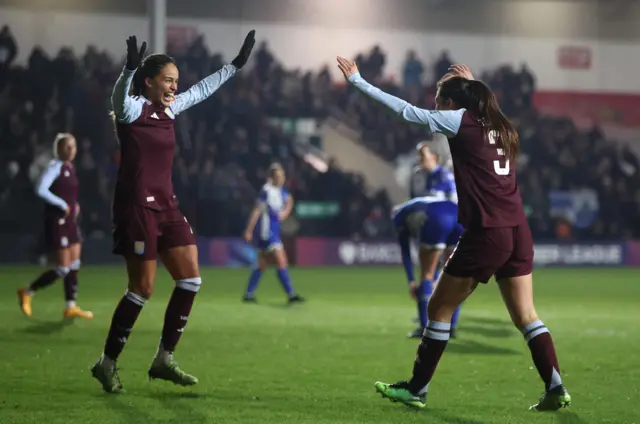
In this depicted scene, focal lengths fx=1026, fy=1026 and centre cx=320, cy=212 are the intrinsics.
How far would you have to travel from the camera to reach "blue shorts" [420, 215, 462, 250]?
33.8 ft

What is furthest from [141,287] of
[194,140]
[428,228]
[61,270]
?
[194,140]

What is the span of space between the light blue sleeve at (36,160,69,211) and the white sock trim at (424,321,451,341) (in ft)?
21.7

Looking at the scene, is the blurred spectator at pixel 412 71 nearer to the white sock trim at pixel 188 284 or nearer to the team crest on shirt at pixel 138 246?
the white sock trim at pixel 188 284

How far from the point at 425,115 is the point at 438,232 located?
4.38m

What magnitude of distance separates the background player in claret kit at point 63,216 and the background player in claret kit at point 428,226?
394 centimetres

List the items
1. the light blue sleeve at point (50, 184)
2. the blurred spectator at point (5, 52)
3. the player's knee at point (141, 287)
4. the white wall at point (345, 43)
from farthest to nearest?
1. the white wall at point (345, 43)
2. the blurred spectator at point (5, 52)
3. the light blue sleeve at point (50, 184)
4. the player's knee at point (141, 287)

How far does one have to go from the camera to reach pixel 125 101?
6434mm

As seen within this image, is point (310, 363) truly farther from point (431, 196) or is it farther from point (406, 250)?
point (406, 250)

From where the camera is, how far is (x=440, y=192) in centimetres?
1042

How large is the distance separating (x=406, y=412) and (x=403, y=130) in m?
22.8

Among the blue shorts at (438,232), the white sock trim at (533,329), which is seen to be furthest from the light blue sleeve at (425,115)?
the blue shorts at (438,232)

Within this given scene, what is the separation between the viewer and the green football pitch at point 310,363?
6293mm

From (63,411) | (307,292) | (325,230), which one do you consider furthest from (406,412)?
(325,230)

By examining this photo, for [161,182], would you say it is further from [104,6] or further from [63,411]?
[104,6]
